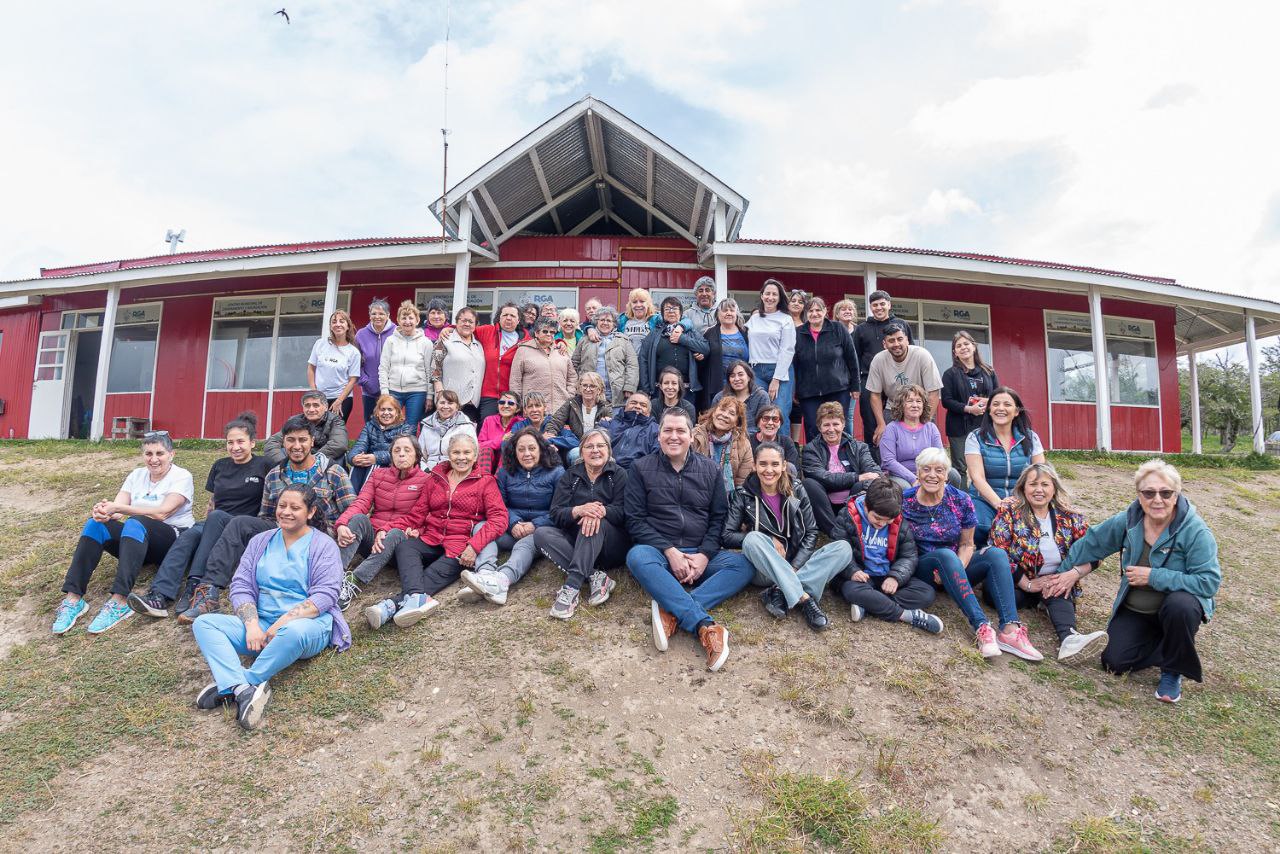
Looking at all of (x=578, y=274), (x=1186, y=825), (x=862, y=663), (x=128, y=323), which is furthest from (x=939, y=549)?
(x=128, y=323)

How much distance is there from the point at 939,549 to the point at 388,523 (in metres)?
3.73

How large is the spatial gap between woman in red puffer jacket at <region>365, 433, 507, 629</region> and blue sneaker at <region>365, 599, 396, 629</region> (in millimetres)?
286

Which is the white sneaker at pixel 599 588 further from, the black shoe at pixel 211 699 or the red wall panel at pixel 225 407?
the red wall panel at pixel 225 407

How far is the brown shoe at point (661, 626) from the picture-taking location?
3.70 m

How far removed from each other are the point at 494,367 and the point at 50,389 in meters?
12.0

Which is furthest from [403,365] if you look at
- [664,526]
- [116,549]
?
[664,526]

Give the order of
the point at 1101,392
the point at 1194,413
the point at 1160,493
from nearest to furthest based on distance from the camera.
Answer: the point at 1160,493 → the point at 1101,392 → the point at 1194,413

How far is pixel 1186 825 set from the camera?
8.93 ft

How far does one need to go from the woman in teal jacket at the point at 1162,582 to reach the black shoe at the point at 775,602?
180 centimetres

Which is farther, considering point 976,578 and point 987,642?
point 976,578

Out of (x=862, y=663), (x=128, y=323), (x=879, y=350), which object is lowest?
(x=862, y=663)

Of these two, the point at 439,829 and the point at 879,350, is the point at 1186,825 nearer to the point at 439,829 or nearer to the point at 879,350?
the point at 439,829

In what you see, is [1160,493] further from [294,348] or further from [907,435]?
[294,348]

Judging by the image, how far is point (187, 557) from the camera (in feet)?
14.5
